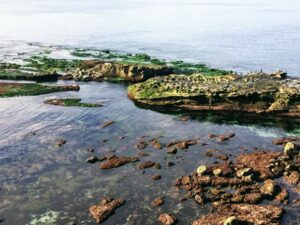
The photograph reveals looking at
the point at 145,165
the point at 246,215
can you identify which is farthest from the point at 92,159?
the point at 246,215

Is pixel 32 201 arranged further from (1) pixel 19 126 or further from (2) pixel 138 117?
(2) pixel 138 117

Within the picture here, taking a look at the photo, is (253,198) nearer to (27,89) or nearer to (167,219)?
(167,219)

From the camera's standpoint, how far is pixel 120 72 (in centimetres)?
9900

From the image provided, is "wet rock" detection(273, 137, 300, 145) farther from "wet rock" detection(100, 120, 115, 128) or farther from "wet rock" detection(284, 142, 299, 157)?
"wet rock" detection(100, 120, 115, 128)

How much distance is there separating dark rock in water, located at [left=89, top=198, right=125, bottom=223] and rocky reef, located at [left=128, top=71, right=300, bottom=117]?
34.3m

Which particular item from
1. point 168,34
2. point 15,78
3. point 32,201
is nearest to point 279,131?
point 32,201

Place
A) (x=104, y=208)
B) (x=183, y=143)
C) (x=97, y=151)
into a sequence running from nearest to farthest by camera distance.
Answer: (x=104, y=208) < (x=97, y=151) < (x=183, y=143)

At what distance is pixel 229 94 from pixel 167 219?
3924 centimetres

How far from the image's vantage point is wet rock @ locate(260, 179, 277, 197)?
42125mm

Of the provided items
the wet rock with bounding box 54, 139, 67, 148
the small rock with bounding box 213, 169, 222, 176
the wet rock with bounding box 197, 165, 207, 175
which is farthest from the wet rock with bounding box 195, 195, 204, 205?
the wet rock with bounding box 54, 139, 67, 148

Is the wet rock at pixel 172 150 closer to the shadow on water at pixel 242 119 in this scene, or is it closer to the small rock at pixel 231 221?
the shadow on water at pixel 242 119

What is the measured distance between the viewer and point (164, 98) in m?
75.9

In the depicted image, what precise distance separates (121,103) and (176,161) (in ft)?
94.5

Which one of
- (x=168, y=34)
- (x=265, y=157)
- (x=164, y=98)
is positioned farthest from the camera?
(x=168, y=34)
